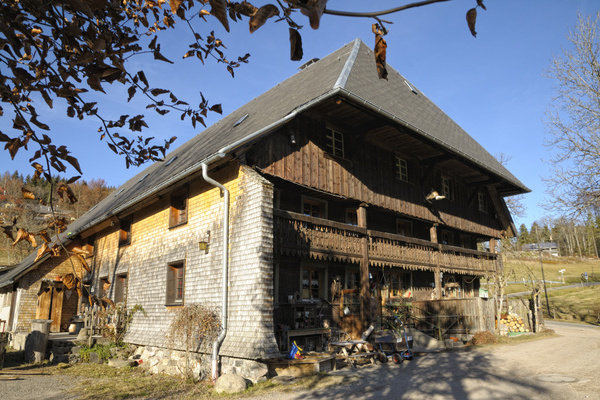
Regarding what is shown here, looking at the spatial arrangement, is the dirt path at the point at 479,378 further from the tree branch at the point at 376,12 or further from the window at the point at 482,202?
the window at the point at 482,202

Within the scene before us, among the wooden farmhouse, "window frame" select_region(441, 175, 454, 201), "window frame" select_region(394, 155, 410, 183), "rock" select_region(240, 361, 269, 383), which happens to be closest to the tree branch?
the wooden farmhouse

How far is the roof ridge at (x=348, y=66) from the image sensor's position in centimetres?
1236

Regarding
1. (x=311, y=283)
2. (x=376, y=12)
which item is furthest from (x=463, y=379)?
(x=376, y=12)

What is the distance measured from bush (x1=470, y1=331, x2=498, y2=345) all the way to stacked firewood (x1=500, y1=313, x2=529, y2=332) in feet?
14.2

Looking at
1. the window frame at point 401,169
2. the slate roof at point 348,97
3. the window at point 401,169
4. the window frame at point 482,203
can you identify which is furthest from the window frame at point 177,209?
the window frame at point 482,203

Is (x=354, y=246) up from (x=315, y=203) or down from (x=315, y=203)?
down

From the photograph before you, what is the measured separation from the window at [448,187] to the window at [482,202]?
3.29m

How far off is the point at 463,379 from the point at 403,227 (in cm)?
1100

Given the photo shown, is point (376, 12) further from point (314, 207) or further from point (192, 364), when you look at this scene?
point (314, 207)

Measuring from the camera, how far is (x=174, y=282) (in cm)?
1462

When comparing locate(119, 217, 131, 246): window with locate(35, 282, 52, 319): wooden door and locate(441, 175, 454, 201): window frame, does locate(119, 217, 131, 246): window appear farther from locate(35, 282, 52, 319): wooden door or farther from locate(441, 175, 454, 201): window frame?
locate(441, 175, 454, 201): window frame

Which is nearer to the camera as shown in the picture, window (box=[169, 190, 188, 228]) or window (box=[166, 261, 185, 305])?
window (box=[166, 261, 185, 305])

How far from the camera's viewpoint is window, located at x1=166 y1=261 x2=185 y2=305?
47.1 feet

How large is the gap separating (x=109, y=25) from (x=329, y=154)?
10.9 meters
